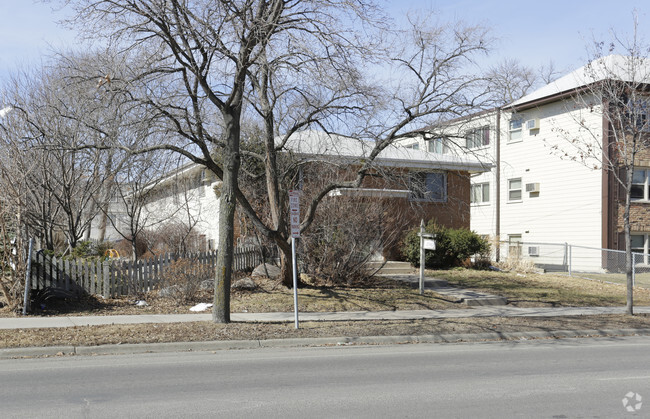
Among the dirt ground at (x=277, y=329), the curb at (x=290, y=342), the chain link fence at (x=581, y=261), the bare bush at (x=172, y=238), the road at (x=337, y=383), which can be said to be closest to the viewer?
the road at (x=337, y=383)

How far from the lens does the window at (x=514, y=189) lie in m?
31.5

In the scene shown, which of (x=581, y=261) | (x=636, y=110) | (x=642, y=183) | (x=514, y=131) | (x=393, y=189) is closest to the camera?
(x=636, y=110)

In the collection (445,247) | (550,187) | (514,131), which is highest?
(514,131)

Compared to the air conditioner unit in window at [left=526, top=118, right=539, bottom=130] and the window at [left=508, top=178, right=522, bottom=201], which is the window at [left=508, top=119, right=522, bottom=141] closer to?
the air conditioner unit in window at [left=526, top=118, right=539, bottom=130]

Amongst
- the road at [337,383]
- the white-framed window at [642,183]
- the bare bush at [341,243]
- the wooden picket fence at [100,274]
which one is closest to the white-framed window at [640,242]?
the white-framed window at [642,183]

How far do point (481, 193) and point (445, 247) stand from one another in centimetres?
1071

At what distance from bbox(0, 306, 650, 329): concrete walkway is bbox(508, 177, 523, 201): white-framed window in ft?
50.7

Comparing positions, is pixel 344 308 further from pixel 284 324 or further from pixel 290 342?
pixel 290 342

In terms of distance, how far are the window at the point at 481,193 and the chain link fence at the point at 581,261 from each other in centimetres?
393

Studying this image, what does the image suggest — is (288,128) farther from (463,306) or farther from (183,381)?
(183,381)

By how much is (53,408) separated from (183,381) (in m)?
1.81

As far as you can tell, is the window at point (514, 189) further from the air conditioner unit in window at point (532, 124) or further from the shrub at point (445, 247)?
the shrub at point (445, 247)

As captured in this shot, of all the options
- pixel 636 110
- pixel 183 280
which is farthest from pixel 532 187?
pixel 183 280

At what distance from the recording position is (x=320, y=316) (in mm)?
13742
